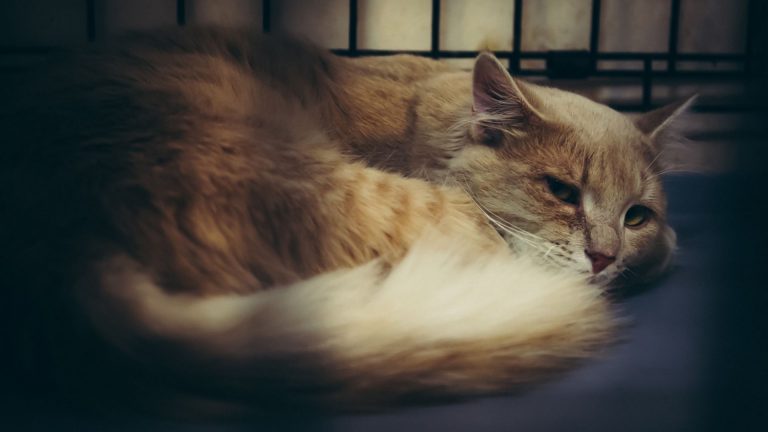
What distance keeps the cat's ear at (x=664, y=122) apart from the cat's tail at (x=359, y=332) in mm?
570

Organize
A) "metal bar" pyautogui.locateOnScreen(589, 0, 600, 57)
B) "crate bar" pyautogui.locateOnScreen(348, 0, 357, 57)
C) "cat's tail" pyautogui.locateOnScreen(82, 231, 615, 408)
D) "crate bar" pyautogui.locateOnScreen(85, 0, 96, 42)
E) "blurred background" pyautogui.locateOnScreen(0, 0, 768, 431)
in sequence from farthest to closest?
1. "metal bar" pyautogui.locateOnScreen(589, 0, 600, 57)
2. "crate bar" pyautogui.locateOnScreen(348, 0, 357, 57)
3. "crate bar" pyautogui.locateOnScreen(85, 0, 96, 42)
4. "blurred background" pyautogui.locateOnScreen(0, 0, 768, 431)
5. "cat's tail" pyautogui.locateOnScreen(82, 231, 615, 408)

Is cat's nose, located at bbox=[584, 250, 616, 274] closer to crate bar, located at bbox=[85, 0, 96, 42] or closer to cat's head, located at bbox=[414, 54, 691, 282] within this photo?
cat's head, located at bbox=[414, 54, 691, 282]

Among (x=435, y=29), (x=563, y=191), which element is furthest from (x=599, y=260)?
(x=435, y=29)

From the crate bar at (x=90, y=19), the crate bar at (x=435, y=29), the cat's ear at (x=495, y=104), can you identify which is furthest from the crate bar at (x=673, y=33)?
the crate bar at (x=90, y=19)

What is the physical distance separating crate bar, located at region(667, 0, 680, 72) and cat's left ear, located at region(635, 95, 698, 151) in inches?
34.1

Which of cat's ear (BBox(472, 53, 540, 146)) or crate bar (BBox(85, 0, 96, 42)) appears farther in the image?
crate bar (BBox(85, 0, 96, 42))

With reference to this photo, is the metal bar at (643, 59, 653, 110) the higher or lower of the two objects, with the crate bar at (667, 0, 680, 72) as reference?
lower

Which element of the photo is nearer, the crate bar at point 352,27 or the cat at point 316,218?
the cat at point 316,218

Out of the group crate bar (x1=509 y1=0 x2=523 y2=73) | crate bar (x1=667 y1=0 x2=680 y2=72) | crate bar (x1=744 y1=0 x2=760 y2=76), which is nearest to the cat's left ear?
crate bar (x1=509 y1=0 x2=523 y2=73)

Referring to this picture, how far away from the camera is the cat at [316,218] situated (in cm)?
83

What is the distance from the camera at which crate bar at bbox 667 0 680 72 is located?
2.25 m

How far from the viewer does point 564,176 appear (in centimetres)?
133

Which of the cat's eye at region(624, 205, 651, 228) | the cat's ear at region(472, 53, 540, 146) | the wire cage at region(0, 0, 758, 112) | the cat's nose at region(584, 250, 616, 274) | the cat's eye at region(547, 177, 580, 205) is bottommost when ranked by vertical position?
the cat's nose at region(584, 250, 616, 274)

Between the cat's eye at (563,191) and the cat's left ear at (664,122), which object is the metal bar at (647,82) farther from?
the cat's eye at (563,191)
